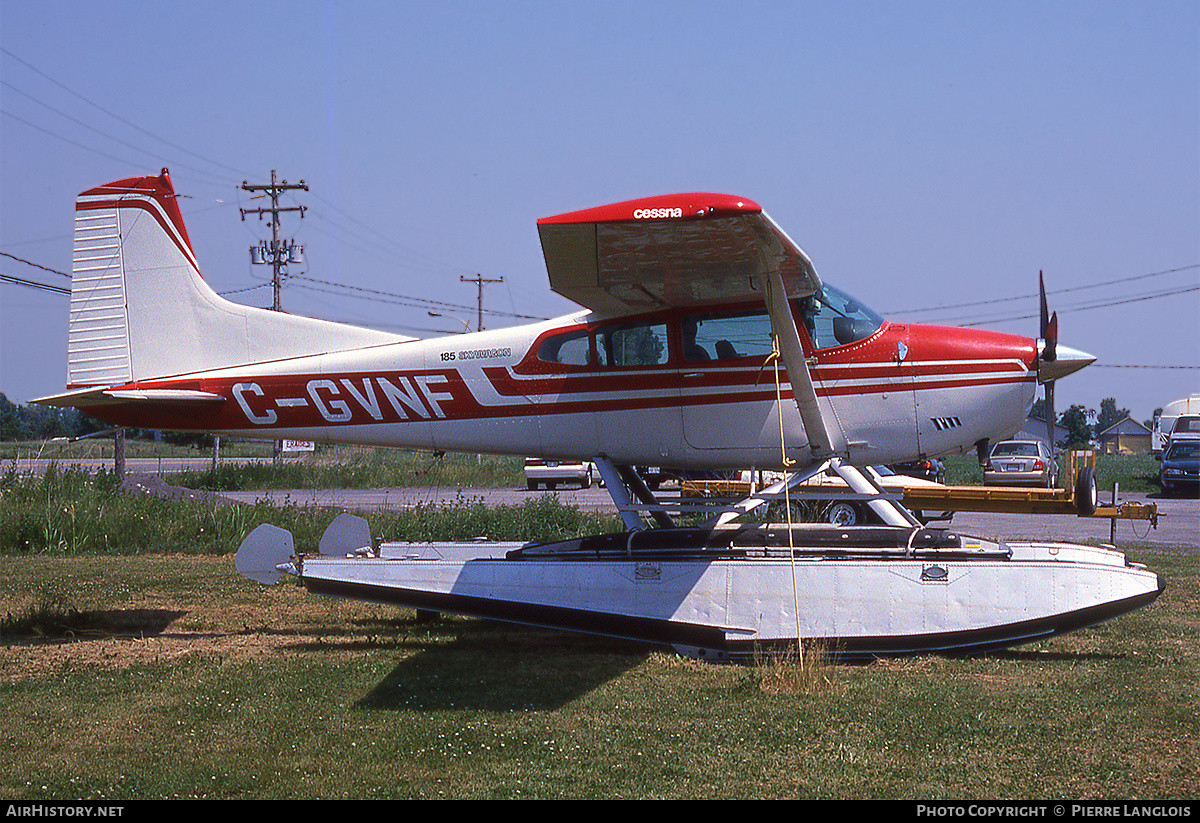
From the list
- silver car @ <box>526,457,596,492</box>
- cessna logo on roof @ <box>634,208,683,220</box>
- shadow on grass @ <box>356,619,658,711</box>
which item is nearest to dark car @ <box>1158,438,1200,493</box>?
silver car @ <box>526,457,596,492</box>

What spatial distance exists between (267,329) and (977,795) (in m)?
7.30

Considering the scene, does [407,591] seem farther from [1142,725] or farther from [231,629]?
[1142,725]

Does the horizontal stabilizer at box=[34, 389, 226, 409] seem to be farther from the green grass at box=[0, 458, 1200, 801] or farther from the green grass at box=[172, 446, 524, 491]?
the green grass at box=[172, 446, 524, 491]

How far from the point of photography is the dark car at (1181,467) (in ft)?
90.2

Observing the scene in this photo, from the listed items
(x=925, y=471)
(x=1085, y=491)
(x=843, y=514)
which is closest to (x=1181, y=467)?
(x=925, y=471)

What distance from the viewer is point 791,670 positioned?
648 cm

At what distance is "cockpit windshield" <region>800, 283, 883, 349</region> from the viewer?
8.10 m

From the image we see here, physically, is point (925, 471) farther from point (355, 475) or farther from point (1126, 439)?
point (1126, 439)

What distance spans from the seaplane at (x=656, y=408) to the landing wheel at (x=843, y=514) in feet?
16.5

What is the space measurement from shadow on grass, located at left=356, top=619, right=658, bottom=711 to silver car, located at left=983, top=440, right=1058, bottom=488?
1558cm

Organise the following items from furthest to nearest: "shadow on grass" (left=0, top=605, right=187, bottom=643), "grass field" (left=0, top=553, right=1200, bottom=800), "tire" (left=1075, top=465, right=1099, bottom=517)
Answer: "tire" (left=1075, top=465, right=1099, bottom=517), "shadow on grass" (left=0, top=605, right=187, bottom=643), "grass field" (left=0, top=553, right=1200, bottom=800)

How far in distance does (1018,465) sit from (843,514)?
13.7 meters

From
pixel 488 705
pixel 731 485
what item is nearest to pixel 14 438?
pixel 731 485

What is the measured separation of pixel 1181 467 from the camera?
27.8m
